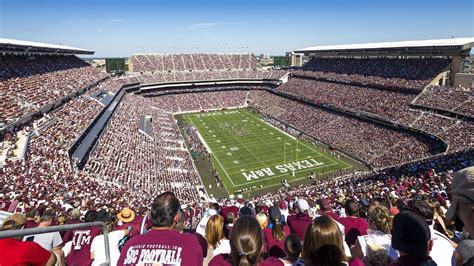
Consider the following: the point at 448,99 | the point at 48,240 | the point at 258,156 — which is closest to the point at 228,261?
the point at 48,240

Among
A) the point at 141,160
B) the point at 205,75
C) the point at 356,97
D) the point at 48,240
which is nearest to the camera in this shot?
the point at 48,240

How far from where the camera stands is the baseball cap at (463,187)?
2.54 meters

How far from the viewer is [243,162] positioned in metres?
36.7

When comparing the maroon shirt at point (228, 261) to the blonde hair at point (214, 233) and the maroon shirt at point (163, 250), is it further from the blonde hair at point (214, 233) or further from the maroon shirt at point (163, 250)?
the blonde hair at point (214, 233)

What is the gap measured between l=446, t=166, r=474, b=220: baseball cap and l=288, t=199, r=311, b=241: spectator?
352 centimetres

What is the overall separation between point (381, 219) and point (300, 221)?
178 centimetres

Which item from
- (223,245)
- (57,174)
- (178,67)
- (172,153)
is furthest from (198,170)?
(178,67)

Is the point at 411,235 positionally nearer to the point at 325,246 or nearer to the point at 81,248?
the point at 325,246

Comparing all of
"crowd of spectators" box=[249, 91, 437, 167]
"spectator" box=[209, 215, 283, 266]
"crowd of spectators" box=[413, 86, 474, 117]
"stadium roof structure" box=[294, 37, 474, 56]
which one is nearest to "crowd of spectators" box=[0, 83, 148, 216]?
"spectator" box=[209, 215, 283, 266]

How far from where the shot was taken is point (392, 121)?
3816cm

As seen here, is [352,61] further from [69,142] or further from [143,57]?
[69,142]

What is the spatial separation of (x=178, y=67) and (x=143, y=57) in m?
8.99

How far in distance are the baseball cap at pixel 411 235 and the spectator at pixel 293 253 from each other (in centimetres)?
120

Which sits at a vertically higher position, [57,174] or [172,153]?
[57,174]
